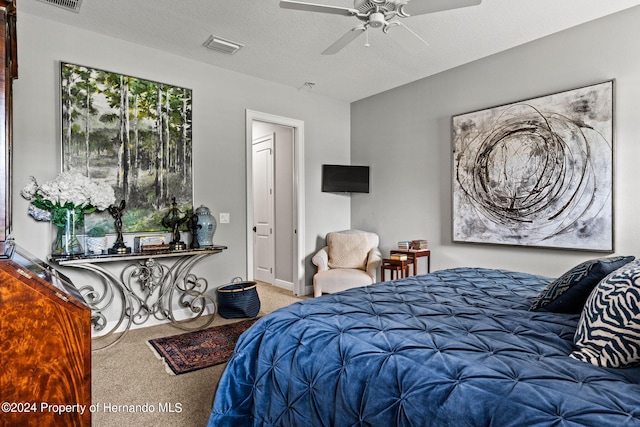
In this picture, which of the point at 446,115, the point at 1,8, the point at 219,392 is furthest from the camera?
the point at 446,115

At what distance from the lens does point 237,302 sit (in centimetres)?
371

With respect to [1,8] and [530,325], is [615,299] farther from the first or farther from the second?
[1,8]

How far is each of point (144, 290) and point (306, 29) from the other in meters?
2.91

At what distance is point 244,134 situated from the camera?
168 inches

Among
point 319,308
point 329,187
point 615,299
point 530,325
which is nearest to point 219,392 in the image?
point 319,308

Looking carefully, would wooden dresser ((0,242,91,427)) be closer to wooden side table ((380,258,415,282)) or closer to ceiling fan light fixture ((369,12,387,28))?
ceiling fan light fixture ((369,12,387,28))

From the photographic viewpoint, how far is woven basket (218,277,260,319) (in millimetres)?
3715

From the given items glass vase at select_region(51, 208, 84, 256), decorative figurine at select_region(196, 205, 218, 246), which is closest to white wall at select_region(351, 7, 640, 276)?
decorative figurine at select_region(196, 205, 218, 246)

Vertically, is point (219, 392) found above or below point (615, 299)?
below

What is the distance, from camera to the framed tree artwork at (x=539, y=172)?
121 inches

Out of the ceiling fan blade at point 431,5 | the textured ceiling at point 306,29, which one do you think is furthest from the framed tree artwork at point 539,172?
the ceiling fan blade at point 431,5

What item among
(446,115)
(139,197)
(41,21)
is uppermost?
(41,21)

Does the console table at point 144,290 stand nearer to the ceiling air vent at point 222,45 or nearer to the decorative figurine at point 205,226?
the decorative figurine at point 205,226

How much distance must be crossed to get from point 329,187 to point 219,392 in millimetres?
3771
